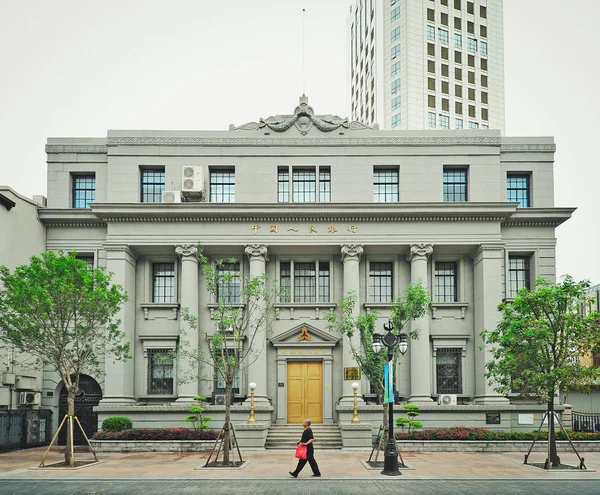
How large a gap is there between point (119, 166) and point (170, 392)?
458 inches

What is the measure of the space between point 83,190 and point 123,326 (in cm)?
775

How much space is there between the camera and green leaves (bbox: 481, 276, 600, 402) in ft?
Answer: 76.6

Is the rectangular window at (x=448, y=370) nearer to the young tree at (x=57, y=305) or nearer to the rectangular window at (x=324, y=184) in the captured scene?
the rectangular window at (x=324, y=184)

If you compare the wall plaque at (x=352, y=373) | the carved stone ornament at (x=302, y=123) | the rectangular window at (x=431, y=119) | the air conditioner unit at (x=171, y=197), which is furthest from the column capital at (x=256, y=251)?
the rectangular window at (x=431, y=119)

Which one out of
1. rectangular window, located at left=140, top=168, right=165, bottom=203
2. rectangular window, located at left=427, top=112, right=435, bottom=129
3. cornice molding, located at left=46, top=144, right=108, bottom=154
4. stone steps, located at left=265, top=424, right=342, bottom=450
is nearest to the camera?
stone steps, located at left=265, top=424, right=342, bottom=450

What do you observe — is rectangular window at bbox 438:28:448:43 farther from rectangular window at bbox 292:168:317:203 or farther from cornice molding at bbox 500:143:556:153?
rectangular window at bbox 292:168:317:203

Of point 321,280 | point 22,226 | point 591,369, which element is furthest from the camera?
point 321,280

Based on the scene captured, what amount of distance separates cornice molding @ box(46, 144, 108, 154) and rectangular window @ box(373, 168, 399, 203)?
14034 millimetres

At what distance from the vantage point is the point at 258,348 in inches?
1284

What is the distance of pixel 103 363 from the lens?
33.0m

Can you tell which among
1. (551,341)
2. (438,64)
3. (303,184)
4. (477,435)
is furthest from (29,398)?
(438,64)

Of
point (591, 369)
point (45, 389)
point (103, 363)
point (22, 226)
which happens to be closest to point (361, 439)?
point (591, 369)

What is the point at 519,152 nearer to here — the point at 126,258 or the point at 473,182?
the point at 473,182

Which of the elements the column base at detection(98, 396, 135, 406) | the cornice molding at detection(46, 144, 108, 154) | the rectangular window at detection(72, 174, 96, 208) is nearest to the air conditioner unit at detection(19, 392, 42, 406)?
the column base at detection(98, 396, 135, 406)
